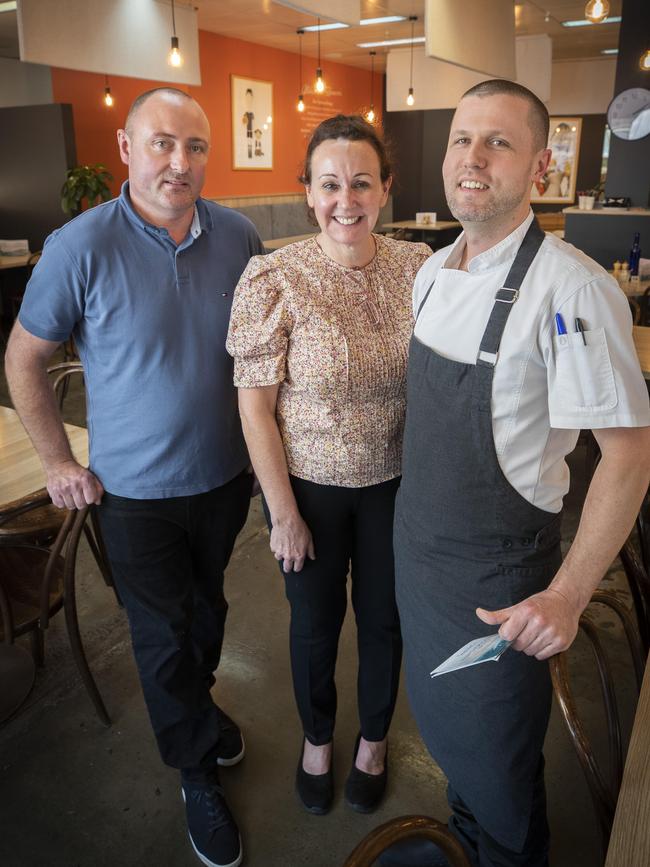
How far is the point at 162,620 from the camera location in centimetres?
182

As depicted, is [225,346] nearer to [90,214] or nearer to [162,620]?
[90,214]

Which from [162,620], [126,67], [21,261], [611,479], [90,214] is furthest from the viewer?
[21,261]

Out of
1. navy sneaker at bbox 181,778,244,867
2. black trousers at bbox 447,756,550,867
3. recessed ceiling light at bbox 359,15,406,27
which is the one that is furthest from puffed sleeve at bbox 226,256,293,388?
recessed ceiling light at bbox 359,15,406,27

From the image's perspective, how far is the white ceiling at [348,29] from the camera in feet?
26.8

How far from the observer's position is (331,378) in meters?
1.61

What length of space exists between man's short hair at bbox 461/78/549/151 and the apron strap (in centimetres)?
21

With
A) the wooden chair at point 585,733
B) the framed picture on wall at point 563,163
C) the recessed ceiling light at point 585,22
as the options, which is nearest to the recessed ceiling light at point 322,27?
the recessed ceiling light at point 585,22

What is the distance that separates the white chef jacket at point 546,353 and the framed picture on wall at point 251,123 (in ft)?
33.9

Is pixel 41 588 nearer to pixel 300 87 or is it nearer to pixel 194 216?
pixel 194 216

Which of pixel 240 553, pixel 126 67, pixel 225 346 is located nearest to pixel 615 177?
pixel 126 67

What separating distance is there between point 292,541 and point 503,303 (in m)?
0.82

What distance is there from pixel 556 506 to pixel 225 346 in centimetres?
91

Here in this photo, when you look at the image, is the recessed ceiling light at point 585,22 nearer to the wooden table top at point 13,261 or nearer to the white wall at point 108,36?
the white wall at point 108,36

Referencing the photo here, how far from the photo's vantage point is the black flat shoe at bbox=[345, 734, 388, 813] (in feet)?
6.66
